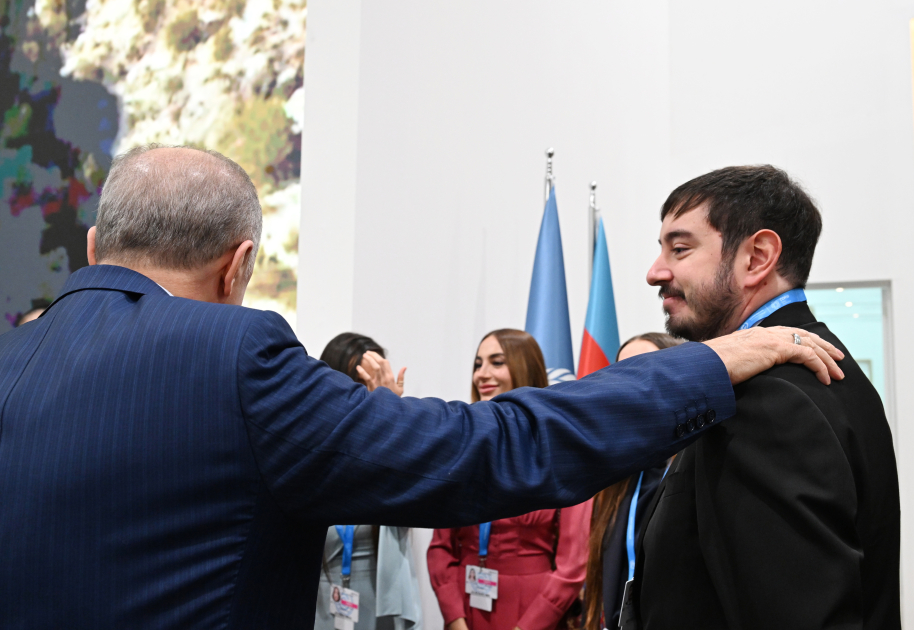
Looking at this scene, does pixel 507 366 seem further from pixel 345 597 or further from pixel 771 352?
pixel 771 352

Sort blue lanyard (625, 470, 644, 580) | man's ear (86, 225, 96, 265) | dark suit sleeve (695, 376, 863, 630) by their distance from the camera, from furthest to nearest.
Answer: blue lanyard (625, 470, 644, 580) → man's ear (86, 225, 96, 265) → dark suit sleeve (695, 376, 863, 630)

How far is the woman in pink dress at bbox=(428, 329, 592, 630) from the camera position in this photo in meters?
2.99

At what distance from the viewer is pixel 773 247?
156 cm

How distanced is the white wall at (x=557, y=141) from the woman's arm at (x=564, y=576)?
5.19 ft

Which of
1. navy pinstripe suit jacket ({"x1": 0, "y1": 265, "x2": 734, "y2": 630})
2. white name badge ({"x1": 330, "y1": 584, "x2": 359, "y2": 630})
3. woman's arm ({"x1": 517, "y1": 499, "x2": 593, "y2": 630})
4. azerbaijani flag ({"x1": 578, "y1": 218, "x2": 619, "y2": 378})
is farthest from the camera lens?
azerbaijani flag ({"x1": 578, "y1": 218, "x2": 619, "y2": 378})

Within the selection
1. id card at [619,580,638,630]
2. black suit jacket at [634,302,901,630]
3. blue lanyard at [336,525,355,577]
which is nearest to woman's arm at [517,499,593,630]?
blue lanyard at [336,525,355,577]

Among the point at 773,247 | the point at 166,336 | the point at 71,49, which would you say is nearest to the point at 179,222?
the point at 166,336

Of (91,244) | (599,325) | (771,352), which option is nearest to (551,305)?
(599,325)

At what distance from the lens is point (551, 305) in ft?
15.1

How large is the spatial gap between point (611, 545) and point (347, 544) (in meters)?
1.23

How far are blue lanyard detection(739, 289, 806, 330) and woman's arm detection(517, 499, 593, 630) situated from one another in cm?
173

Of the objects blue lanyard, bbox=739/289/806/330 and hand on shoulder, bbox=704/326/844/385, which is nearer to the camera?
hand on shoulder, bbox=704/326/844/385

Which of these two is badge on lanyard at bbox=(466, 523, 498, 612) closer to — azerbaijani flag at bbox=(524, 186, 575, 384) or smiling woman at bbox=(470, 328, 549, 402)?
smiling woman at bbox=(470, 328, 549, 402)

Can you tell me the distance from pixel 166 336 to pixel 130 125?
3.01 metres
